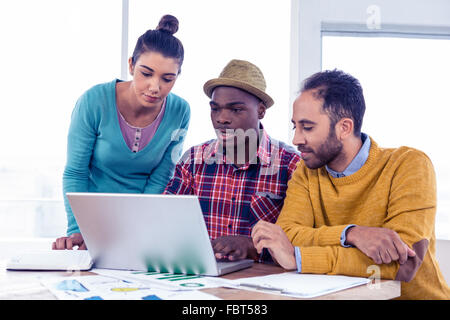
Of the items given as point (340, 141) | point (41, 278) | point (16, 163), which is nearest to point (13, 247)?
point (16, 163)

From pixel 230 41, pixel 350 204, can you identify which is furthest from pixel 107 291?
pixel 230 41

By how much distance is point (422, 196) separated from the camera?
4.61 ft

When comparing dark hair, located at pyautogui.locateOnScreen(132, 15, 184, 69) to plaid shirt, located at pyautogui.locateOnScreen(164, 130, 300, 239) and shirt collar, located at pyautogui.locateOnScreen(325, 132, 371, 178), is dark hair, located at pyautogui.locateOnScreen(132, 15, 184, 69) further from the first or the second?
shirt collar, located at pyautogui.locateOnScreen(325, 132, 371, 178)

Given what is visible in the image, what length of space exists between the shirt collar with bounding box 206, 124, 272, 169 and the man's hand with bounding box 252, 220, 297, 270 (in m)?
0.70

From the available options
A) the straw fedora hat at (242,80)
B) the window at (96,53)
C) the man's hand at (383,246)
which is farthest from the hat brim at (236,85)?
the window at (96,53)

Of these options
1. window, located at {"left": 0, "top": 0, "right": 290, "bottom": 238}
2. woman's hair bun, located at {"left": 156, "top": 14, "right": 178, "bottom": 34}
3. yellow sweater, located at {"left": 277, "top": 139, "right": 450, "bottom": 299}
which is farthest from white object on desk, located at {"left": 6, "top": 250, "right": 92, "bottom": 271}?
window, located at {"left": 0, "top": 0, "right": 290, "bottom": 238}

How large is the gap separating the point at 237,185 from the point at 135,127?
1.96ft

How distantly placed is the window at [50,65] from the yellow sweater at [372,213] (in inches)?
99.8

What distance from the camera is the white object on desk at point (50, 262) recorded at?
1353mm

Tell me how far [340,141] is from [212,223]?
697 millimetres

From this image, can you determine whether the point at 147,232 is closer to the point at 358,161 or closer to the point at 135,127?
the point at 358,161

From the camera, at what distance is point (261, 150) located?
2.04 metres

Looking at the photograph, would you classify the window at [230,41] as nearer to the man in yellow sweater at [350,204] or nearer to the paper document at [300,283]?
the man in yellow sweater at [350,204]

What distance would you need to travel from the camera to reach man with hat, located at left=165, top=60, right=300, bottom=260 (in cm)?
199
